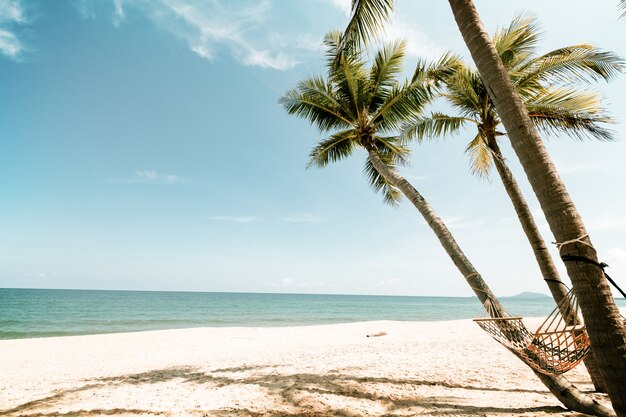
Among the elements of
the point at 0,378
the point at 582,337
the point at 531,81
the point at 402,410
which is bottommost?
the point at 0,378

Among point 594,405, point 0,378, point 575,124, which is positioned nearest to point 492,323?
point 594,405

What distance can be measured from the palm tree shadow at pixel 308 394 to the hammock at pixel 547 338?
2.14ft

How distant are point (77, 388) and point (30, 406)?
33.9 inches

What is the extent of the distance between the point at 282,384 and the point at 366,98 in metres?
5.29

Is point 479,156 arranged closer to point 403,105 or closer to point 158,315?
point 403,105

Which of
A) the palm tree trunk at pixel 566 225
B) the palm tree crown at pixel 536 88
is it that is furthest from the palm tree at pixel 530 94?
the palm tree trunk at pixel 566 225

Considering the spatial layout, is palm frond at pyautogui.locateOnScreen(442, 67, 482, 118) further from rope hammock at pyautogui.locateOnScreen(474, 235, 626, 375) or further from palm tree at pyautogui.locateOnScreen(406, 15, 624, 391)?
rope hammock at pyautogui.locateOnScreen(474, 235, 626, 375)

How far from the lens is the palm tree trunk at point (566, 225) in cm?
189

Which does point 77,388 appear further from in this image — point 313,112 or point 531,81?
point 531,81

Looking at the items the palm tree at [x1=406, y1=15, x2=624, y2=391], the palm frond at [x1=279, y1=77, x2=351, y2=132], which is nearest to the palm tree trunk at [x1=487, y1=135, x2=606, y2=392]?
the palm tree at [x1=406, y1=15, x2=624, y2=391]

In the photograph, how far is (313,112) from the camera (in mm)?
6930

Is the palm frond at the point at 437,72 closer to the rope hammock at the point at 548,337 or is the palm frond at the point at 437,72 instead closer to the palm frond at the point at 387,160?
the palm frond at the point at 387,160

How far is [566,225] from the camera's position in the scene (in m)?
2.10

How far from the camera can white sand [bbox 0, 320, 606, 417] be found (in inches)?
134
